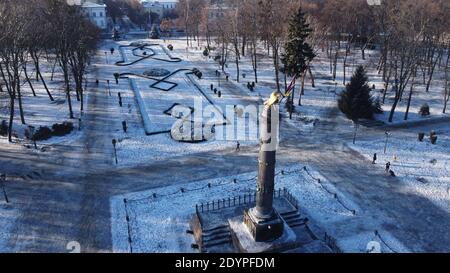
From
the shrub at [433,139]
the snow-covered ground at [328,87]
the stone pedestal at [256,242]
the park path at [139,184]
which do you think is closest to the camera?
the stone pedestal at [256,242]

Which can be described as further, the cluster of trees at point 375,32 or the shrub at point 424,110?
the shrub at point 424,110

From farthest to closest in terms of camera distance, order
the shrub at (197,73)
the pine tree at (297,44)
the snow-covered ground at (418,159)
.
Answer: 1. the shrub at (197,73)
2. the pine tree at (297,44)
3. the snow-covered ground at (418,159)

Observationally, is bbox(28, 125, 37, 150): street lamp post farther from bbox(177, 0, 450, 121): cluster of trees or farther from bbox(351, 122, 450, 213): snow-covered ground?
bbox(351, 122, 450, 213): snow-covered ground

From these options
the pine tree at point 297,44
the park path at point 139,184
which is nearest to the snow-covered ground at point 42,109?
the park path at point 139,184

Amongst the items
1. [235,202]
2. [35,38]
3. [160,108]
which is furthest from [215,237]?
[35,38]

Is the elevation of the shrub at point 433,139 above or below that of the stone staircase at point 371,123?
below

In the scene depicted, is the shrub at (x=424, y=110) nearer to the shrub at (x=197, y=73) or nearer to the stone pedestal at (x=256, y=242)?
the stone pedestal at (x=256, y=242)

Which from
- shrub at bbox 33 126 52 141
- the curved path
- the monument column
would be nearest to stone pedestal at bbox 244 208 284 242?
the monument column
